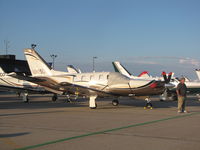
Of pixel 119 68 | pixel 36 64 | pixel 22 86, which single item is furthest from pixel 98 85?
pixel 119 68

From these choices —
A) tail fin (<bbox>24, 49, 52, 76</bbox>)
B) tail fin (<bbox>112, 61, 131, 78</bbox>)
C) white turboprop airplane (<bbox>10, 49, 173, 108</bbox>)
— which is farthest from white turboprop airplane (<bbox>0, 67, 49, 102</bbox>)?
tail fin (<bbox>112, 61, 131, 78</bbox>)

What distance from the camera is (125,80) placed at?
56.4 ft

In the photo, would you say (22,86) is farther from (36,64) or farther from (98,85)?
(98,85)

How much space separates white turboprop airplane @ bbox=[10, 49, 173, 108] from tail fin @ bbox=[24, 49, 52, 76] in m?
0.65

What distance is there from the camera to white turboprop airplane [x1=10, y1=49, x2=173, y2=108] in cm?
1651

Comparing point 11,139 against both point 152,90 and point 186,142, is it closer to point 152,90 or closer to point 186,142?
point 186,142

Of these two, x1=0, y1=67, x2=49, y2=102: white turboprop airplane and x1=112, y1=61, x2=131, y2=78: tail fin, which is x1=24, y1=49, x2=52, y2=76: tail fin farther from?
x1=112, y1=61, x2=131, y2=78: tail fin

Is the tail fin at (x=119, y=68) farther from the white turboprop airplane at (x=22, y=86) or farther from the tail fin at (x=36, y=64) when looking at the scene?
the tail fin at (x=36, y=64)

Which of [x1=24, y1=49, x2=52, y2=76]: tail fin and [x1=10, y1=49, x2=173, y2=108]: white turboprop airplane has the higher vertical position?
[x1=24, y1=49, x2=52, y2=76]: tail fin

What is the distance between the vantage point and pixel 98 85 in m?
17.9

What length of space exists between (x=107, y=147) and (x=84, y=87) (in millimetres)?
11867

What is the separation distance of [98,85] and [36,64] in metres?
6.55

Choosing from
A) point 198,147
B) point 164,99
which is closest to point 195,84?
point 164,99

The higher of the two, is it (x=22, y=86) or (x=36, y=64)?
(x=36, y=64)
